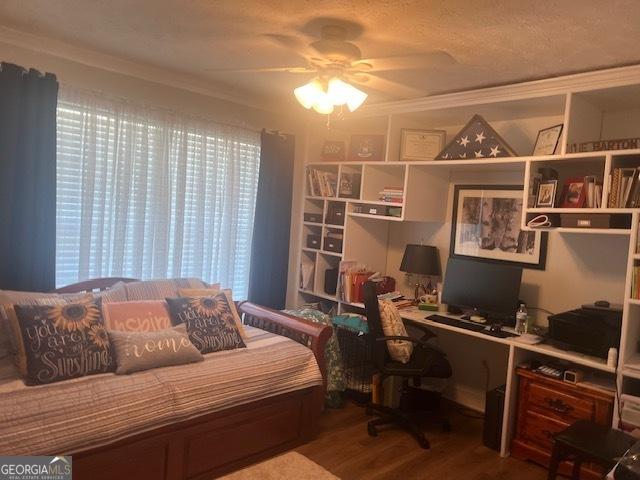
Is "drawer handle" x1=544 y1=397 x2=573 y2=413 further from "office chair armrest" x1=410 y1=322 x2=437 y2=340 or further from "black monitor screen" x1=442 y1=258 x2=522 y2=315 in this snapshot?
"office chair armrest" x1=410 y1=322 x2=437 y2=340

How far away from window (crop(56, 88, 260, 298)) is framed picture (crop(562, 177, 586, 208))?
241 cm

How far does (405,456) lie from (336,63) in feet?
7.85

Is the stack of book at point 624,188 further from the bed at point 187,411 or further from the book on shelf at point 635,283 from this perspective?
the bed at point 187,411

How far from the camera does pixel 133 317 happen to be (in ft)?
9.19

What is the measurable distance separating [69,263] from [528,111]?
3.33 m

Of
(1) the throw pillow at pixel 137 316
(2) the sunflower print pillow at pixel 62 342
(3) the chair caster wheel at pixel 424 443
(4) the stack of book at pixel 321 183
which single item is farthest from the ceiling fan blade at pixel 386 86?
(3) the chair caster wheel at pixel 424 443

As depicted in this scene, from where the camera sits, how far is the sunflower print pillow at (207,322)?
9.40 ft

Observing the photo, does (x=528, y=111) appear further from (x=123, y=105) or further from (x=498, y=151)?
(x=123, y=105)

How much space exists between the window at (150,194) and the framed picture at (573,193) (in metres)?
2.41

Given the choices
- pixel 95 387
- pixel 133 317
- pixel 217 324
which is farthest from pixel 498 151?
pixel 95 387

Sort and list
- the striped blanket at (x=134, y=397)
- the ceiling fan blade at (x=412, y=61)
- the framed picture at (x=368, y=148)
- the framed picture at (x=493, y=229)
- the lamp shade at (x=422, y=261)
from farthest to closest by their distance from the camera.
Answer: the framed picture at (x=368, y=148) < the lamp shade at (x=422, y=261) < the framed picture at (x=493, y=229) < the ceiling fan blade at (x=412, y=61) < the striped blanket at (x=134, y=397)

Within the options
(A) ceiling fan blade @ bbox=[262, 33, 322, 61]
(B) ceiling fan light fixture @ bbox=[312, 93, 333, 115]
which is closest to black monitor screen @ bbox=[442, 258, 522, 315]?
(B) ceiling fan light fixture @ bbox=[312, 93, 333, 115]

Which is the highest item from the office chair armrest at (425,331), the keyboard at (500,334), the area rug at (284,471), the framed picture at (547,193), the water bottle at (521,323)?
the framed picture at (547,193)

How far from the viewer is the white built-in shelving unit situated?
8.70ft
